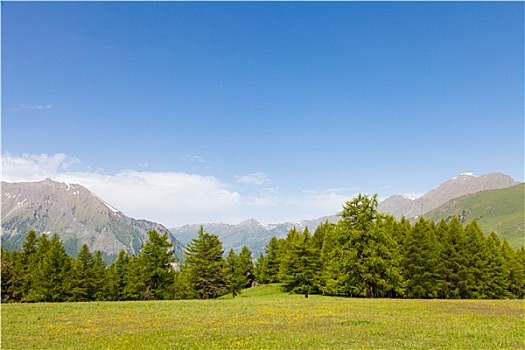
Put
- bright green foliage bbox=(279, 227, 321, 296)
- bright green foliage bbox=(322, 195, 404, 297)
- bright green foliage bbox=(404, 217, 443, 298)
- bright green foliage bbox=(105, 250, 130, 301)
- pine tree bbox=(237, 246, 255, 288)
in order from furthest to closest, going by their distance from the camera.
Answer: pine tree bbox=(237, 246, 255, 288) < bright green foliage bbox=(105, 250, 130, 301) < bright green foliage bbox=(279, 227, 321, 296) < bright green foliage bbox=(404, 217, 443, 298) < bright green foliage bbox=(322, 195, 404, 297)

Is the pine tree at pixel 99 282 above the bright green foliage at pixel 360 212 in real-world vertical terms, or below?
below

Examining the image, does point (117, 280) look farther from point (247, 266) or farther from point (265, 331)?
point (265, 331)

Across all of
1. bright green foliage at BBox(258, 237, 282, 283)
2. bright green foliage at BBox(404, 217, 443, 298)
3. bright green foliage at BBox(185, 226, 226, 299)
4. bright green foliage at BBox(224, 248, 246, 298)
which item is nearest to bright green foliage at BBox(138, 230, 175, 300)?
bright green foliage at BBox(185, 226, 226, 299)

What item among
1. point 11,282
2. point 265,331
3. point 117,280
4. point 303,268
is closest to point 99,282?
point 117,280

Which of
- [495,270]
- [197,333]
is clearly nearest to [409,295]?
[495,270]

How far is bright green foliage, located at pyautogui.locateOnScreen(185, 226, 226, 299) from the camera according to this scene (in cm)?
6738

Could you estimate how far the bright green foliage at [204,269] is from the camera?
67375mm

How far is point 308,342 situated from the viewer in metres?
17.7

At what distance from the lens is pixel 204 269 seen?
222 feet

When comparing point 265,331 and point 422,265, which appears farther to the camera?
point 422,265

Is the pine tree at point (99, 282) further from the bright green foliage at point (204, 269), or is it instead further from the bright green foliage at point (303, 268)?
the bright green foliage at point (303, 268)

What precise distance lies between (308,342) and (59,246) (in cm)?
6666

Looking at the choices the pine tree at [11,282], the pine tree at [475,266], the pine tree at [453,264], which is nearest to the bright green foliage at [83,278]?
the pine tree at [11,282]

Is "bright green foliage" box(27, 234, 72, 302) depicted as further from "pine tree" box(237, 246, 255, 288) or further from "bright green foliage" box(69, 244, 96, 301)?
"pine tree" box(237, 246, 255, 288)
